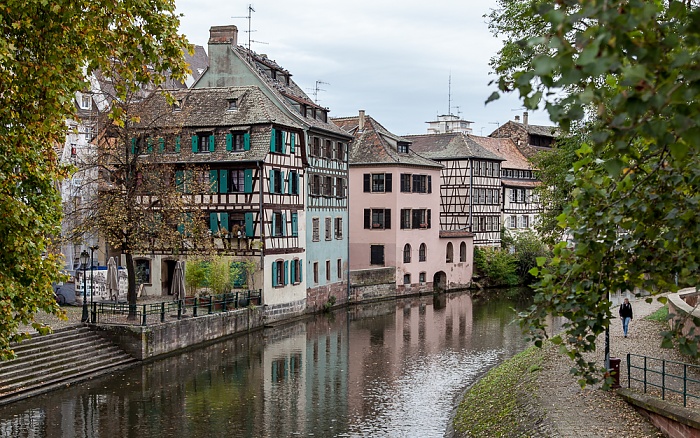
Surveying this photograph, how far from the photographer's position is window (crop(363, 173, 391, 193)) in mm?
52031

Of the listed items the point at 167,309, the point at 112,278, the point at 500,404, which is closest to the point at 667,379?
the point at 500,404

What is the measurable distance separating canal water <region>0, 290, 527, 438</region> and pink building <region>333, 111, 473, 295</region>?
545 inches

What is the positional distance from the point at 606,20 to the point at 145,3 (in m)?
9.78

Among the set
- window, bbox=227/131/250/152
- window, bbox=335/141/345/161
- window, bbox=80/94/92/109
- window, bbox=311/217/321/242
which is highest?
window, bbox=80/94/92/109

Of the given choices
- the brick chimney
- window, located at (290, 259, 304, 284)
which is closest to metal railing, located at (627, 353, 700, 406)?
window, located at (290, 259, 304, 284)

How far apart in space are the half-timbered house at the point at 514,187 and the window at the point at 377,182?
18268 millimetres

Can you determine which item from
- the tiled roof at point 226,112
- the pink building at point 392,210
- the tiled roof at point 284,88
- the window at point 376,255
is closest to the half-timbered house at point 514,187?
the pink building at point 392,210

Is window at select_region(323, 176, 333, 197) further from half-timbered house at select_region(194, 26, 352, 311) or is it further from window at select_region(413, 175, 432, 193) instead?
window at select_region(413, 175, 432, 193)

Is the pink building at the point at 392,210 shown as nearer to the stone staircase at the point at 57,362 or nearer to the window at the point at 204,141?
the window at the point at 204,141

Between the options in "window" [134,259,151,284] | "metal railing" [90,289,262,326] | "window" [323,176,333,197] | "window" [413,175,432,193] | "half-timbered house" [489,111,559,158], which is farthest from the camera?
"half-timbered house" [489,111,559,158]

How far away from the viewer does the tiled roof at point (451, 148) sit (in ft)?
207

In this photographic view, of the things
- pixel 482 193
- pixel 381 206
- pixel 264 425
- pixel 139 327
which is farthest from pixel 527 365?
pixel 482 193

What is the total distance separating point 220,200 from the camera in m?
38.0

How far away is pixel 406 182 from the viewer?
173ft
